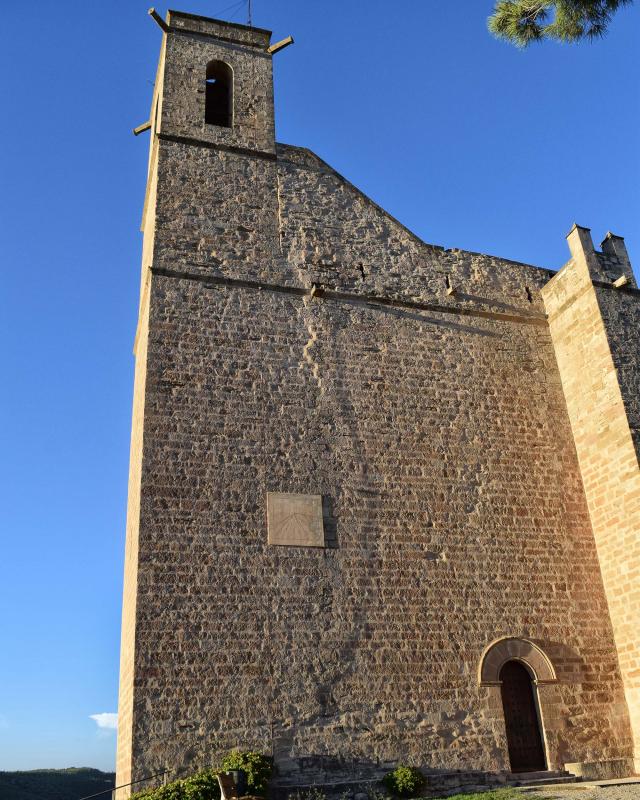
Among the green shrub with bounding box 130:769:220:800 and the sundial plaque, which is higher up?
the sundial plaque

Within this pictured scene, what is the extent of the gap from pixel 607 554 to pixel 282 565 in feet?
16.5

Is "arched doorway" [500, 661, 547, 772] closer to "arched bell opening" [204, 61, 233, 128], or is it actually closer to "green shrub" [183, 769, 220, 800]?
"green shrub" [183, 769, 220, 800]

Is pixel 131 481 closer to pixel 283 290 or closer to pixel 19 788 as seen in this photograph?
pixel 283 290

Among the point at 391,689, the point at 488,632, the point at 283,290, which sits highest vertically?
the point at 283,290

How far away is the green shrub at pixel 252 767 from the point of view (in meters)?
8.44

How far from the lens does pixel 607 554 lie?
11539 mm

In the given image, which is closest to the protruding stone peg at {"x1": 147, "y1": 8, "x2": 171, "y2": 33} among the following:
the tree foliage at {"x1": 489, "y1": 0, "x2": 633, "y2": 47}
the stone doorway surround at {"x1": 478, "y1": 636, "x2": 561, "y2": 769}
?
the tree foliage at {"x1": 489, "y1": 0, "x2": 633, "y2": 47}

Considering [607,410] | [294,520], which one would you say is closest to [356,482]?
[294,520]

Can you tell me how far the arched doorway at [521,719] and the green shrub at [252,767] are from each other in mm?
3397

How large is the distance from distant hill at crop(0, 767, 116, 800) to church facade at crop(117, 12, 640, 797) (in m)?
22.1

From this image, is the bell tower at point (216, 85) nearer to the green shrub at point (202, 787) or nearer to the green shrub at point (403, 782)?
the green shrub at point (202, 787)

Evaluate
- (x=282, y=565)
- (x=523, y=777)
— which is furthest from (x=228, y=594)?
(x=523, y=777)

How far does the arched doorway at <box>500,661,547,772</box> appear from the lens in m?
10.1

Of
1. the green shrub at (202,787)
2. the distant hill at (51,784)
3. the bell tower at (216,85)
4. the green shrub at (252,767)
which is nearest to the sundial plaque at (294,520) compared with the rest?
the green shrub at (252,767)
